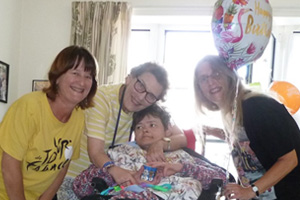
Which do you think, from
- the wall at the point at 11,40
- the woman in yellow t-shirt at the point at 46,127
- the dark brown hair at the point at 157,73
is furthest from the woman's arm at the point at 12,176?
the wall at the point at 11,40

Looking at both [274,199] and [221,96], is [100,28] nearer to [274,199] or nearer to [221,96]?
[221,96]

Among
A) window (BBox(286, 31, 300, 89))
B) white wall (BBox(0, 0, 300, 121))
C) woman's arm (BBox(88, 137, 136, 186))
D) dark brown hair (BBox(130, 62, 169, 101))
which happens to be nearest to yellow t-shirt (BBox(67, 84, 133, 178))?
woman's arm (BBox(88, 137, 136, 186))

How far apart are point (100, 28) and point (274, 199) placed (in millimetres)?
2364

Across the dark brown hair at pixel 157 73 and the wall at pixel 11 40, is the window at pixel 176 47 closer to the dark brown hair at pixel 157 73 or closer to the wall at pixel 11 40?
the wall at pixel 11 40

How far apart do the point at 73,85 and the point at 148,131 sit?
16.3 inches

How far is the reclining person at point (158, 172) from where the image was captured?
132cm

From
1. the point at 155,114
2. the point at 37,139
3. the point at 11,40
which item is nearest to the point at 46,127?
the point at 37,139

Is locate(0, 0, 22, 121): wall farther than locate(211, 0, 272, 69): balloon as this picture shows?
Yes

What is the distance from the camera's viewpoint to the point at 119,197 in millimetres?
1234

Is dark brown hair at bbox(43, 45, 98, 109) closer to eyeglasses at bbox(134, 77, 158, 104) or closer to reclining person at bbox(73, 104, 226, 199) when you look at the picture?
eyeglasses at bbox(134, 77, 158, 104)

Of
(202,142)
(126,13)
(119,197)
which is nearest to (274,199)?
(202,142)

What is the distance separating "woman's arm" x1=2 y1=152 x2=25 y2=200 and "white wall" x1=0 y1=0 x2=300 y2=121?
2.07 m

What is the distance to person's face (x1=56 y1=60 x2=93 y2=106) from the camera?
150 centimetres

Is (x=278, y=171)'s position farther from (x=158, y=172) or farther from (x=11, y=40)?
(x=11, y=40)
